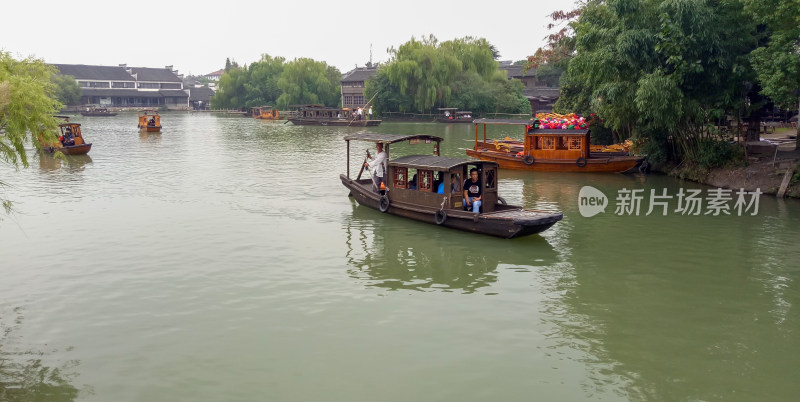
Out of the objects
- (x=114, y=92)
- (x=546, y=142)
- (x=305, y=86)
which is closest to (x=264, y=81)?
(x=305, y=86)

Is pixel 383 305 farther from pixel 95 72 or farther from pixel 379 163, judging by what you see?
pixel 95 72

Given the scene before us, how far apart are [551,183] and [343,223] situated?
9846mm

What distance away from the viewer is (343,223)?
17094 mm

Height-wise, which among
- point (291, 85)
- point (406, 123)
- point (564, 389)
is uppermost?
point (291, 85)

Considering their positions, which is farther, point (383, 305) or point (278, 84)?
point (278, 84)

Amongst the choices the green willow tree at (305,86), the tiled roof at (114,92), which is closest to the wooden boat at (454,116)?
the green willow tree at (305,86)

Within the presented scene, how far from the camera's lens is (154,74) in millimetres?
106812

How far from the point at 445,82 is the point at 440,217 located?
51.9m

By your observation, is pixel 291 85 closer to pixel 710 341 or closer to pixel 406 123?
pixel 406 123

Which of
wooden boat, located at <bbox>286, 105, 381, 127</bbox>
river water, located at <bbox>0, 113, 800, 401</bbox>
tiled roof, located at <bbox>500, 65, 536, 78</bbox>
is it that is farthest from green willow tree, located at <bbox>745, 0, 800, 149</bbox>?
tiled roof, located at <bbox>500, 65, 536, 78</bbox>

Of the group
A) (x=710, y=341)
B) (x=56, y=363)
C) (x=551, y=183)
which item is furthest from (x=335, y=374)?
(x=551, y=183)

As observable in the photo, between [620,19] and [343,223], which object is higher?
[620,19]

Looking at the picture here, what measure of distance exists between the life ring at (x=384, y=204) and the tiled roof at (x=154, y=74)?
3817 inches

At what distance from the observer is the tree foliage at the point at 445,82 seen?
214ft
